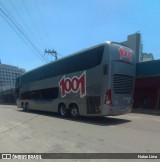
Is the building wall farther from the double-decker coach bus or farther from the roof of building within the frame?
the double-decker coach bus

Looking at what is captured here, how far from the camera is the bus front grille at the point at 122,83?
14471 millimetres

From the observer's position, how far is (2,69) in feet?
245

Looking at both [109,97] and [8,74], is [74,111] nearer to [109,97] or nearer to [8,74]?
[109,97]

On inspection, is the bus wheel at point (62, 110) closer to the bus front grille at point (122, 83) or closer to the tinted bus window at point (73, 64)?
the tinted bus window at point (73, 64)

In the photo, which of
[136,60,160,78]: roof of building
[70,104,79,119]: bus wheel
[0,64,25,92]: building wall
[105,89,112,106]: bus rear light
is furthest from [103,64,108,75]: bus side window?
[0,64,25,92]: building wall

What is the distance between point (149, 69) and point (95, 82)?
30.7 ft

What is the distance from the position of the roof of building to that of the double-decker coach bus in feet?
22.6

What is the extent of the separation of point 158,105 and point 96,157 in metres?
19.1

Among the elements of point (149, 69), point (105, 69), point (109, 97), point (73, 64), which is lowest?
point (109, 97)

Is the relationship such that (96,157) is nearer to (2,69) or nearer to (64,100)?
(64,100)

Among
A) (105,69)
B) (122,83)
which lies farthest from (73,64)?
(122,83)

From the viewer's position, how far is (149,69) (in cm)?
2281

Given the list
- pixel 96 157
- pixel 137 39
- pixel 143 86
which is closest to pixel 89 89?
pixel 96 157

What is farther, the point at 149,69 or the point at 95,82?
the point at 149,69
